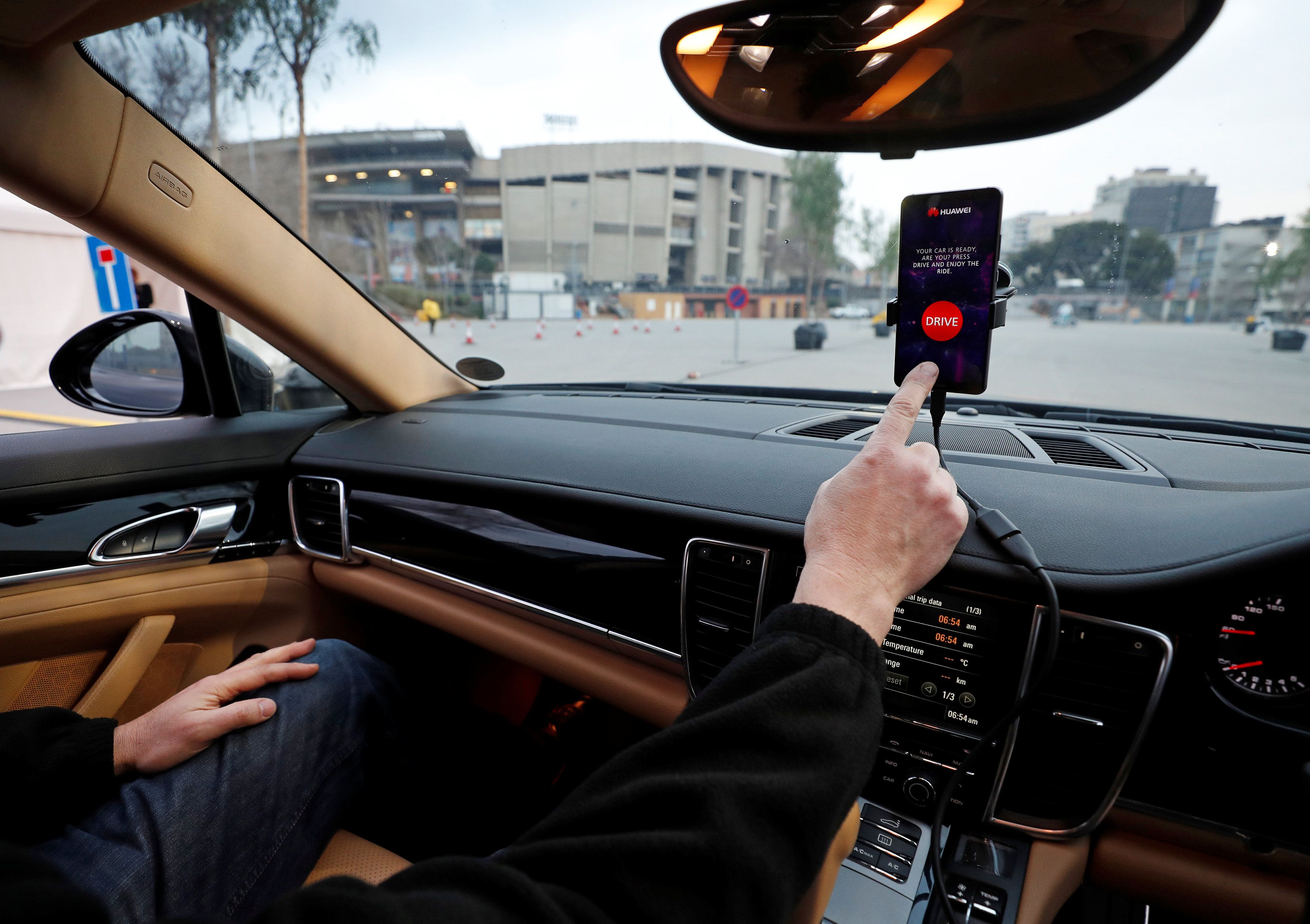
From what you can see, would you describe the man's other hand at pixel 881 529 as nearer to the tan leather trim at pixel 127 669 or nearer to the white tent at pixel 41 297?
the tan leather trim at pixel 127 669

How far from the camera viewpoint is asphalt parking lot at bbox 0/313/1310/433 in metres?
1.88

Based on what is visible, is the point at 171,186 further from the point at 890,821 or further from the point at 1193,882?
the point at 1193,882

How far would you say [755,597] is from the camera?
1.49 m

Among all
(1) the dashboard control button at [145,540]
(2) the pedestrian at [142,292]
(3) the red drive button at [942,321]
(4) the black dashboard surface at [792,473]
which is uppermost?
(2) the pedestrian at [142,292]

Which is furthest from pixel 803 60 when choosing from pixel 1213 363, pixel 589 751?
pixel 589 751

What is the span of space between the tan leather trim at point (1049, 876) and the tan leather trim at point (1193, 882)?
0.05 m

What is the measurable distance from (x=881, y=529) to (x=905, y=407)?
0.23 meters

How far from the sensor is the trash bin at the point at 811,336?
284cm

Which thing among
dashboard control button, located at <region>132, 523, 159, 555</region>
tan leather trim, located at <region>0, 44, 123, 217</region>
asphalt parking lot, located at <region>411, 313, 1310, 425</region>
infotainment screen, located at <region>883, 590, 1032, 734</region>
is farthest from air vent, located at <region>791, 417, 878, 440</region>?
dashboard control button, located at <region>132, 523, 159, 555</region>

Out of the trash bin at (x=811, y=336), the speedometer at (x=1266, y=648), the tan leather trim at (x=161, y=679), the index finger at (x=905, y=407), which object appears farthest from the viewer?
the trash bin at (x=811, y=336)

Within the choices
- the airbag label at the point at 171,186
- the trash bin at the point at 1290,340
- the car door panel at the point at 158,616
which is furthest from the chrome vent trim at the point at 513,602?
the trash bin at the point at 1290,340

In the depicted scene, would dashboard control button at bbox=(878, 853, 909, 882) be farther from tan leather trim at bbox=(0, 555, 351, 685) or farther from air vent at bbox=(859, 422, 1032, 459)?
tan leather trim at bbox=(0, 555, 351, 685)

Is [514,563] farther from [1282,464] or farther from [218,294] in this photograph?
[1282,464]

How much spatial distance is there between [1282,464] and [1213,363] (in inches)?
23.1
